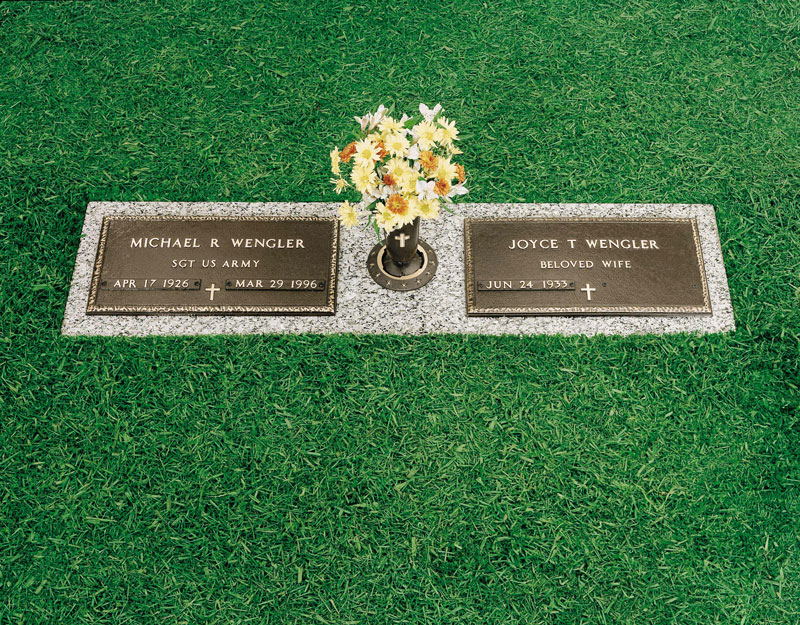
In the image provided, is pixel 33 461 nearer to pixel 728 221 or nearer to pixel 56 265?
pixel 56 265

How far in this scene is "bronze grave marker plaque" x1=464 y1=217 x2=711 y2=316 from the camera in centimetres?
364

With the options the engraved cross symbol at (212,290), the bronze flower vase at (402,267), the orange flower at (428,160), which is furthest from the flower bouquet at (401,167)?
the engraved cross symbol at (212,290)

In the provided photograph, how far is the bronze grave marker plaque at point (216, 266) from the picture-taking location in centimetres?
367

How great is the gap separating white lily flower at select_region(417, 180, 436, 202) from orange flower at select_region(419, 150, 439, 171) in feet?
0.23

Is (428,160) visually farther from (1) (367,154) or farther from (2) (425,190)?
(1) (367,154)

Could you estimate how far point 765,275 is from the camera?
12.5 ft

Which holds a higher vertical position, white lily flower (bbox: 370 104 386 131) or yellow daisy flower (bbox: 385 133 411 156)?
white lily flower (bbox: 370 104 386 131)

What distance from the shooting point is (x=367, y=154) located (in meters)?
2.88

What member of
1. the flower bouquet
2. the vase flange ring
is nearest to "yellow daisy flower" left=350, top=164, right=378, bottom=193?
the flower bouquet

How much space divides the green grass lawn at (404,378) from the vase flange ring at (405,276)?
37cm

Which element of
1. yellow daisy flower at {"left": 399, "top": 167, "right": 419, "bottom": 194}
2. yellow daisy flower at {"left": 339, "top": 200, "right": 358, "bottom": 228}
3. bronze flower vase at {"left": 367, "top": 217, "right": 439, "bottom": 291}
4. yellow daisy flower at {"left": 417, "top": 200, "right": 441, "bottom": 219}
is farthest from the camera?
bronze flower vase at {"left": 367, "top": 217, "right": 439, "bottom": 291}

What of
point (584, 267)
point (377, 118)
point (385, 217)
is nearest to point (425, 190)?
point (385, 217)

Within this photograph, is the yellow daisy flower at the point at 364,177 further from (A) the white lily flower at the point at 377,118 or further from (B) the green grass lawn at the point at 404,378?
(B) the green grass lawn at the point at 404,378

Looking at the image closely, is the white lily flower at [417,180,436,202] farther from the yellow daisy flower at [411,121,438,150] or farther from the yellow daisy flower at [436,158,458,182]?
the yellow daisy flower at [411,121,438,150]
